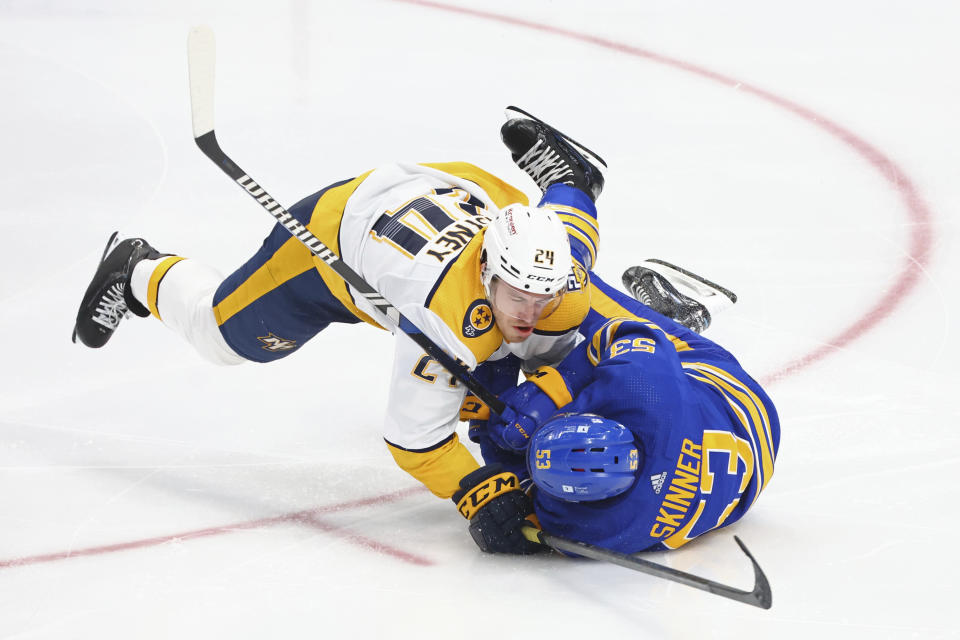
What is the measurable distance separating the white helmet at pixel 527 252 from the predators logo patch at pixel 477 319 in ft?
0.14

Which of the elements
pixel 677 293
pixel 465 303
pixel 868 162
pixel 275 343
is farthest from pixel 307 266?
pixel 868 162

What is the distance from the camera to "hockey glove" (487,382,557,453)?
2963 mm

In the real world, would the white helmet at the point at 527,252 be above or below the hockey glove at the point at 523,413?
above

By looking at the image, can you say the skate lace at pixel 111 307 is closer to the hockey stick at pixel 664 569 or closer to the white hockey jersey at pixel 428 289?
the white hockey jersey at pixel 428 289

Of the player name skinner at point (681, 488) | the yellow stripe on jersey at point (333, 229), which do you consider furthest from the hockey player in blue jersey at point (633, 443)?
the yellow stripe on jersey at point (333, 229)

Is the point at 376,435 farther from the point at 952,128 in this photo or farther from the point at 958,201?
the point at 952,128

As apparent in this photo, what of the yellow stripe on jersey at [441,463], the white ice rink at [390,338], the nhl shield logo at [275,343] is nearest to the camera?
the white ice rink at [390,338]

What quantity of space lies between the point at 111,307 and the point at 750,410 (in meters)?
2.06

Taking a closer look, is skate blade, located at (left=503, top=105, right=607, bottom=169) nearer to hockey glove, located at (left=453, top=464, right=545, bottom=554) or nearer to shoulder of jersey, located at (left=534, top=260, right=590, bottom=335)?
shoulder of jersey, located at (left=534, top=260, right=590, bottom=335)

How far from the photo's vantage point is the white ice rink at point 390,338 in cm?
282

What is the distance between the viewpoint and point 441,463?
295 centimetres

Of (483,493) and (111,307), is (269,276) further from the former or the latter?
(483,493)

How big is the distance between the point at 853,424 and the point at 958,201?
1.82m

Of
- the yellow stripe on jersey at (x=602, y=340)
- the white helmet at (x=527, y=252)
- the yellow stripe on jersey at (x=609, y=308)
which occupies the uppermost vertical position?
the white helmet at (x=527, y=252)
